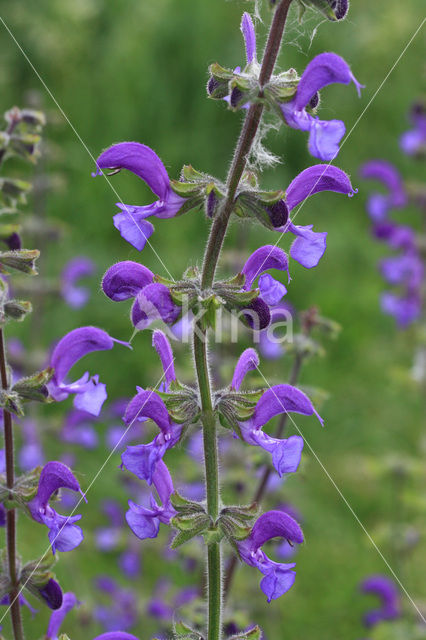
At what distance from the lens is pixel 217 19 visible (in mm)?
7582

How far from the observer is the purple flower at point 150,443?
1803 mm

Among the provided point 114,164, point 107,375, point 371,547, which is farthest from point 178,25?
point 114,164

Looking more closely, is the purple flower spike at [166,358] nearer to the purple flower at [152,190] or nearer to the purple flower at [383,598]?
the purple flower at [152,190]

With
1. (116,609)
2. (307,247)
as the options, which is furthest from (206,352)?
(116,609)

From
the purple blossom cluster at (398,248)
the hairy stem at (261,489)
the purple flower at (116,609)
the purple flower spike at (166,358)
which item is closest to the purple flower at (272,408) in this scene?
the purple flower spike at (166,358)

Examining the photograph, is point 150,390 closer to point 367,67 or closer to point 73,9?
point 73,9

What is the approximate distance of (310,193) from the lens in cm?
205

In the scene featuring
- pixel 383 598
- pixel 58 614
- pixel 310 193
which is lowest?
pixel 383 598

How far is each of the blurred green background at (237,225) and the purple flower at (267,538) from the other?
1.92 metres

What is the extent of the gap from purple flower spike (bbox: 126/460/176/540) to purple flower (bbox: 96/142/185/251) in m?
0.59

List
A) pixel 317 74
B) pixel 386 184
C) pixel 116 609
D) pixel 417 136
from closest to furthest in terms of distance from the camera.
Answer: pixel 317 74, pixel 116 609, pixel 417 136, pixel 386 184

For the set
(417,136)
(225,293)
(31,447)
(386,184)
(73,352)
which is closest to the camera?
(225,293)

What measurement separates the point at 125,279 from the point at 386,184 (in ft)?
11.3

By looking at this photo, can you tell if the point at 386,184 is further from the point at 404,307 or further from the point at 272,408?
the point at 272,408
